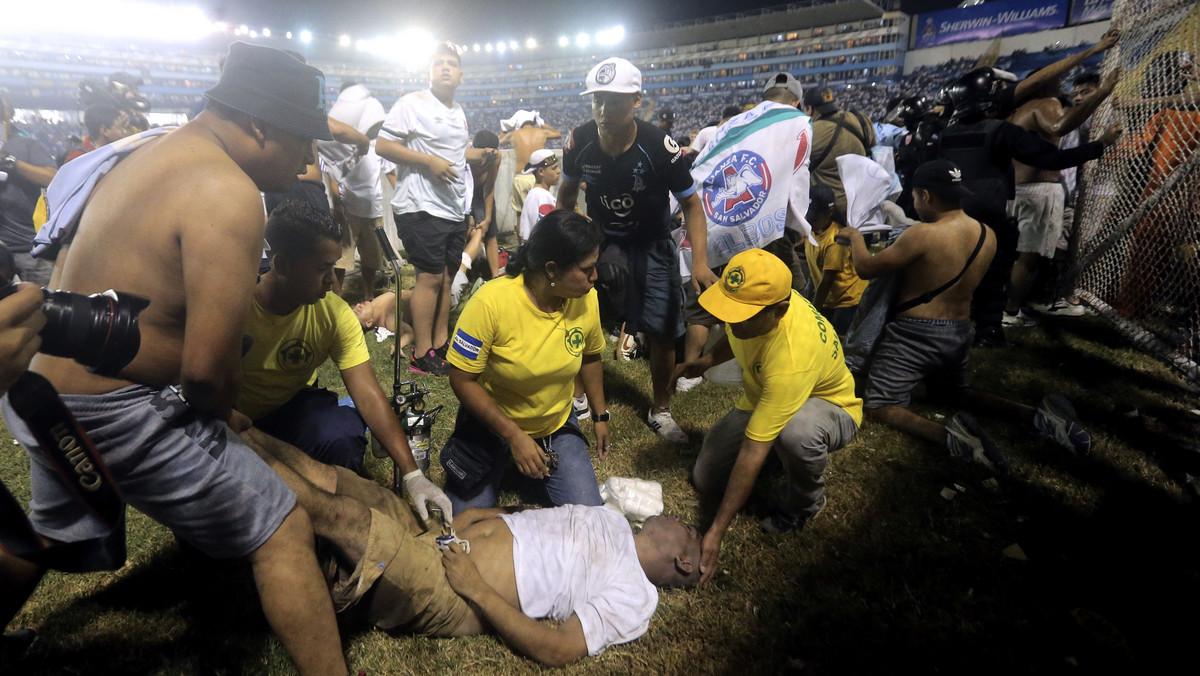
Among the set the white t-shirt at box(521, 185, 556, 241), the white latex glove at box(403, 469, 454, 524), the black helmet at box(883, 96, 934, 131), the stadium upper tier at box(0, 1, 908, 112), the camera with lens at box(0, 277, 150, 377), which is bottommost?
the white latex glove at box(403, 469, 454, 524)

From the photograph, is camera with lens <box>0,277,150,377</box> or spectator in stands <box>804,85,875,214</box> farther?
spectator in stands <box>804,85,875,214</box>

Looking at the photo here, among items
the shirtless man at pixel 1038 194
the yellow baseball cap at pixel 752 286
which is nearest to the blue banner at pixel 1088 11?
the shirtless man at pixel 1038 194

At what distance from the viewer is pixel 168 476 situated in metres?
1.59

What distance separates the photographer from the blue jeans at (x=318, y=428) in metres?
2.70

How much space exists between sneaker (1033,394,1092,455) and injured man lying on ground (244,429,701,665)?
2.60 m

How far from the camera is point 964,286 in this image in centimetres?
357

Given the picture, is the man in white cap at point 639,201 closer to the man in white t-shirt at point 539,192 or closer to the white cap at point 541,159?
the man in white t-shirt at point 539,192

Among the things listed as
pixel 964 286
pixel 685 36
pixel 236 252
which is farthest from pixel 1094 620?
pixel 685 36

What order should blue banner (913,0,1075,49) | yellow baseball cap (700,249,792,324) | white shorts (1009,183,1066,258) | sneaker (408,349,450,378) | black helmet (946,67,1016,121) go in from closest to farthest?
yellow baseball cap (700,249,792,324)
black helmet (946,67,1016,121)
sneaker (408,349,450,378)
white shorts (1009,183,1066,258)
blue banner (913,0,1075,49)

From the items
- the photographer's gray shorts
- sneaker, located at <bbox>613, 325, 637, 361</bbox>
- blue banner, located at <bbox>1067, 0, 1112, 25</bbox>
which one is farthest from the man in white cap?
blue banner, located at <bbox>1067, 0, 1112, 25</bbox>

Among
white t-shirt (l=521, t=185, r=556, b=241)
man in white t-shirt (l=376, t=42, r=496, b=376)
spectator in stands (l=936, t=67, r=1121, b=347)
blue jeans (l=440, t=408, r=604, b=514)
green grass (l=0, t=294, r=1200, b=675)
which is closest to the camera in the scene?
green grass (l=0, t=294, r=1200, b=675)

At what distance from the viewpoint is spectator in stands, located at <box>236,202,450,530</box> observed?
234cm

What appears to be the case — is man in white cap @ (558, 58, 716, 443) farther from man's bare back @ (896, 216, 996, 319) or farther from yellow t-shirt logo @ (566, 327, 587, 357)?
man's bare back @ (896, 216, 996, 319)

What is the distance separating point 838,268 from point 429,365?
3.64 meters
